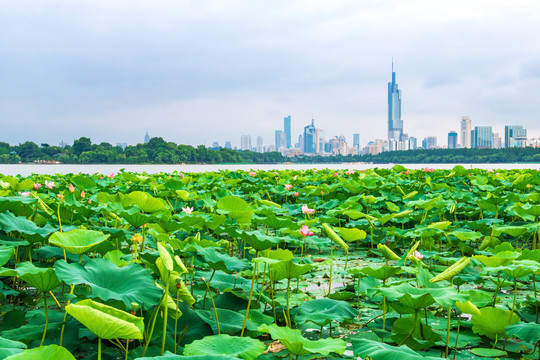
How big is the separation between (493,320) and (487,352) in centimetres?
15

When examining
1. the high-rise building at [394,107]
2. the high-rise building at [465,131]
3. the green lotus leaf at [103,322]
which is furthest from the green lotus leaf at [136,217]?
the high-rise building at [394,107]

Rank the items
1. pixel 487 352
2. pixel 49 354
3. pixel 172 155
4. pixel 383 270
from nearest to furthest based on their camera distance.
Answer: pixel 49 354, pixel 487 352, pixel 383 270, pixel 172 155

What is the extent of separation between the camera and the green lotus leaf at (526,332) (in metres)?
1.57

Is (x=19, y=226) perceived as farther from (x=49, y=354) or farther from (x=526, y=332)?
(x=526, y=332)

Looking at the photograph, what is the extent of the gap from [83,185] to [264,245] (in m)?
3.43

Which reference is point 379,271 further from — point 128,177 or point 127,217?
point 128,177

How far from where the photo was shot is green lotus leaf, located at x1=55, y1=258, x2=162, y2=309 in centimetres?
139

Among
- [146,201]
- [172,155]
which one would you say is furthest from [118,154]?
[146,201]

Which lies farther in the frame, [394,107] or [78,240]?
[394,107]

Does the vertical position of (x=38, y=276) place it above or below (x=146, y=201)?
below

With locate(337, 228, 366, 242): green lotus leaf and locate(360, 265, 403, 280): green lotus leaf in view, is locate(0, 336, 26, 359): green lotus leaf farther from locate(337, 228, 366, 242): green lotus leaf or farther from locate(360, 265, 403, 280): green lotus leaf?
locate(337, 228, 366, 242): green lotus leaf

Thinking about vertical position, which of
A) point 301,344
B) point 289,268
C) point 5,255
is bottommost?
point 301,344

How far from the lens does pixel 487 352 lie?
5.47 feet

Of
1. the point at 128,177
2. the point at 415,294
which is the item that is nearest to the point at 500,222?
the point at 415,294
